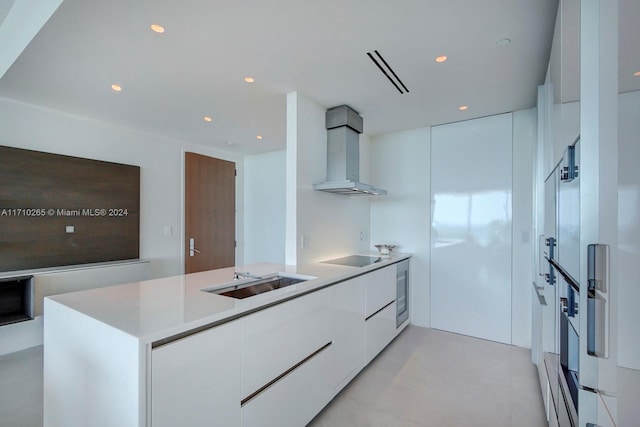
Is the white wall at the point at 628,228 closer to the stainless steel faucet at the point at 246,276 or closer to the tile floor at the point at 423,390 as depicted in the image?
the tile floor at the point at 423,390

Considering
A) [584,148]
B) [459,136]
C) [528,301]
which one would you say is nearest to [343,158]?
[459,136]

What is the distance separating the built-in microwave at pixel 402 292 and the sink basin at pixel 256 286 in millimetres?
1549

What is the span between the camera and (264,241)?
196 inches

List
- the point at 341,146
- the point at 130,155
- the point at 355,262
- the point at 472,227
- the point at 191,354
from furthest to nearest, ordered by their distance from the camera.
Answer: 1. the point at 130,155
2. the point at 472,227
3. the point at 341,146
4. the point at 355,262
5. the point at 191,354

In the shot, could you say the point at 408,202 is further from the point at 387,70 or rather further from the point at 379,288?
the point at 387,70

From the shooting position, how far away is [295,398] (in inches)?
66.6

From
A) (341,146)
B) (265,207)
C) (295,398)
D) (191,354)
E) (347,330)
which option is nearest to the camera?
(191,354)

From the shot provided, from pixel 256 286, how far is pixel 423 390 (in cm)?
156

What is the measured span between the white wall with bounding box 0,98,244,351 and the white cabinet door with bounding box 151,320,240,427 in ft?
8.63

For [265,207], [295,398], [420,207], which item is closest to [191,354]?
[295,398]

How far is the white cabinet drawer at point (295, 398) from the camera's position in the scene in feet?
4.73

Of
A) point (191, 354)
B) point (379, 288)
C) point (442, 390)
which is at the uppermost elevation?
point (191, 354)

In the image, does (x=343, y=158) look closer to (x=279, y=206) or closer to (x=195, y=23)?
(x=195, y=23)

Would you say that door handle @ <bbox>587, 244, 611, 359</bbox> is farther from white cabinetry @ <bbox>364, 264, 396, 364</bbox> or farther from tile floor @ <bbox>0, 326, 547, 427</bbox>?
white cabinetry @ <bbox>364, 264, 396, 364</bbox>
